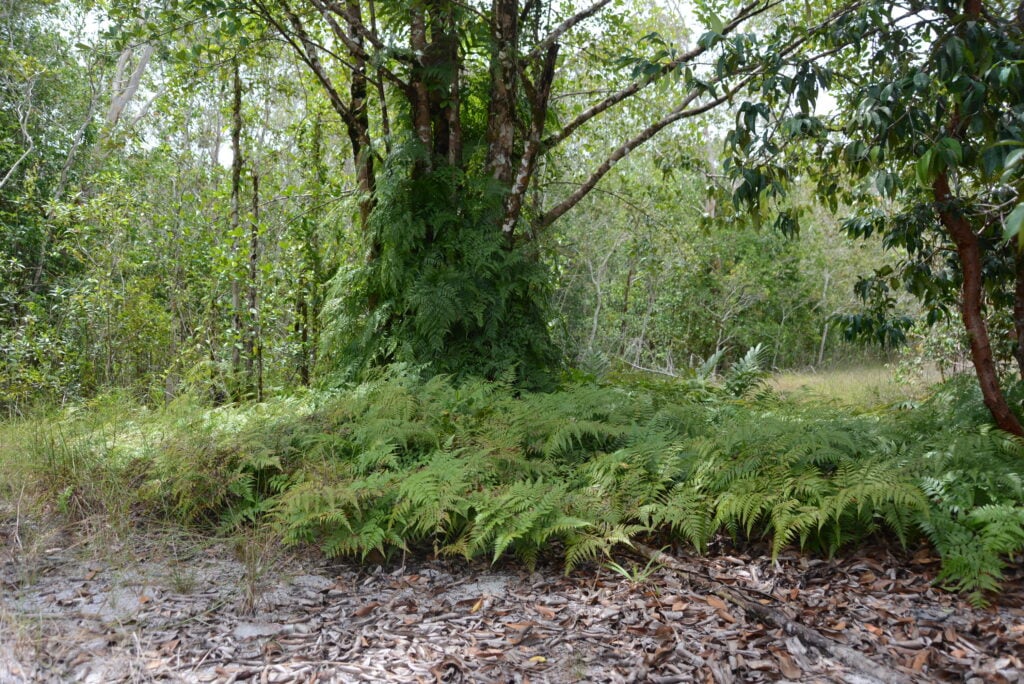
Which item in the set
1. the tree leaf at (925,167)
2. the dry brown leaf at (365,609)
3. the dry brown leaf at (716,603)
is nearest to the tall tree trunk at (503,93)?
the tree leaf at (925,167)

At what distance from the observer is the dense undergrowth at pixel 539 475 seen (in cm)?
311

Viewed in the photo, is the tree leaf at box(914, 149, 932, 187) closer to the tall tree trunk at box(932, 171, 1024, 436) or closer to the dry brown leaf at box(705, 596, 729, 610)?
the tall tree trunk at box(932, 171, 1024, 436)

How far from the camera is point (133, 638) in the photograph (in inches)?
103

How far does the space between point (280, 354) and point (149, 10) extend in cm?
340

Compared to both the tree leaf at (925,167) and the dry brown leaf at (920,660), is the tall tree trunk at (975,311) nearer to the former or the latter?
the tree leaf at (925,167)

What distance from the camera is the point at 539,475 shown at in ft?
11.8

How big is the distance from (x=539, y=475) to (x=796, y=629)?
1.40m

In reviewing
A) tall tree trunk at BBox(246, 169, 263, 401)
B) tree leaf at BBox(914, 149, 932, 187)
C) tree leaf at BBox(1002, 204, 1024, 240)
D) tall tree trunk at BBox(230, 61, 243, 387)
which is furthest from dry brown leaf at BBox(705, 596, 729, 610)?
tall tree trunk at BBox(230, 61, 243, 387)

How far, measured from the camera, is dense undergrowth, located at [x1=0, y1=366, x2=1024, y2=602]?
311 centimetres

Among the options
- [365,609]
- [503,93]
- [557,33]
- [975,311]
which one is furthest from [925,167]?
[503,93]

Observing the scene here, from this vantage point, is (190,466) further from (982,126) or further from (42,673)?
(982,126)

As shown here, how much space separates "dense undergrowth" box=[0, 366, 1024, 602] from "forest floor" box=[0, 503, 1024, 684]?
15 centimetres

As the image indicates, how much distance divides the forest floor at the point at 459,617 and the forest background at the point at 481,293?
18cm

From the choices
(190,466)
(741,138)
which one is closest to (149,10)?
(190,466)
